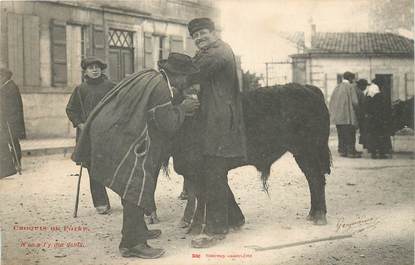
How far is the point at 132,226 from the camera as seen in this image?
3.72 meters

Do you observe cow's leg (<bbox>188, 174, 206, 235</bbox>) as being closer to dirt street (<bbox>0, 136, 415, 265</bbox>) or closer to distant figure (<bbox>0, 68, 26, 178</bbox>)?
dirt street (<bbox>0, 136, 415, 265</bbox>)

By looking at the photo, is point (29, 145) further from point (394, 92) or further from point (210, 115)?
point (394, 92)

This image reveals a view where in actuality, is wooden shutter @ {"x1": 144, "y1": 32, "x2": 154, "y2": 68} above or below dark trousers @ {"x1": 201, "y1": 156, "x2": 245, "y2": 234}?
above

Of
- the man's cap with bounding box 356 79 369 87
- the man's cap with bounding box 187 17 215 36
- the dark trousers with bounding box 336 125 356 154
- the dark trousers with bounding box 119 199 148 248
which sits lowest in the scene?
the dark trousers with bounding box 119 199 148 248

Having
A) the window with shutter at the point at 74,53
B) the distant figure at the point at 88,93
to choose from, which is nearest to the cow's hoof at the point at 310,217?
the distant figure at the point at 88,93

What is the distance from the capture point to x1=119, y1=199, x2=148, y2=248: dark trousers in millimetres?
3707

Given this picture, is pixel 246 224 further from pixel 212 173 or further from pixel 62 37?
pixel 62 37

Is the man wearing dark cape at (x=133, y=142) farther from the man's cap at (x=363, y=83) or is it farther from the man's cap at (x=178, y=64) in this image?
the man's cap at (x=363, y=83)

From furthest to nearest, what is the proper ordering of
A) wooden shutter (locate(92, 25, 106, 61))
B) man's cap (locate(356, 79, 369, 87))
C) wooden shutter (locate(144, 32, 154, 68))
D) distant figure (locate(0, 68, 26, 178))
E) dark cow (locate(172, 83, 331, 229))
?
wooden shutter (locate(144, 32, 154, 68)), wooden shutter (locate(92, 25, 106, 61)), man's cap (locate(356, 79, 369, 87)), distant figure (locate(0, 68, 26, 178)), dark cow (locate(172, 83, 331, 229))

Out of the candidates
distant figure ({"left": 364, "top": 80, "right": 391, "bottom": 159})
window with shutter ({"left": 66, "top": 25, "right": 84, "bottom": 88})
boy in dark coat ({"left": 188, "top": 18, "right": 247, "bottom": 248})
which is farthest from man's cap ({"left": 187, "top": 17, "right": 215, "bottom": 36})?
window with shutter ({"left": 66, "top": 25, "right": 84, "bottom": 88})

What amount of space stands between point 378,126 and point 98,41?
6458 mm

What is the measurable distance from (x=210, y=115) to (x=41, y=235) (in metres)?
1.79

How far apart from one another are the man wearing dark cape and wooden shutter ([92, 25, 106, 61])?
7.99 metres

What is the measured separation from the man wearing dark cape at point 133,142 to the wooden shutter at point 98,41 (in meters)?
7.99
